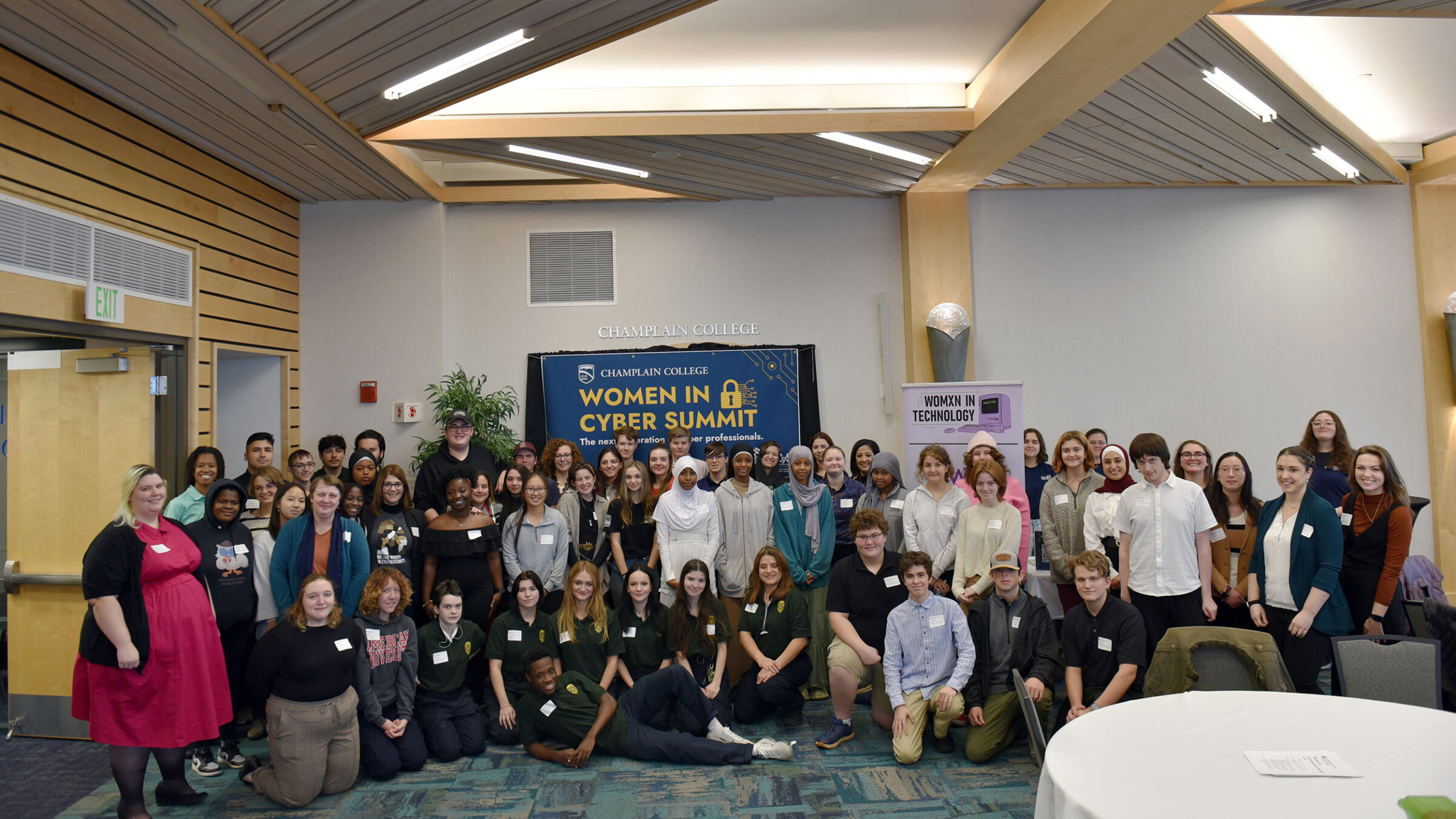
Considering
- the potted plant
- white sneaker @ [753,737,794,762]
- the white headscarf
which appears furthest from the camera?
the potted plant

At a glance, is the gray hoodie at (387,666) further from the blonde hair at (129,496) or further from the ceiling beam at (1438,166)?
the ceiling beam at (1438,166)

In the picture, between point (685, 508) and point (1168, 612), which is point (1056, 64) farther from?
point (685, 508)

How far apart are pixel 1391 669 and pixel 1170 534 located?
3.28ft

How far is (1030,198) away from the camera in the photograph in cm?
698

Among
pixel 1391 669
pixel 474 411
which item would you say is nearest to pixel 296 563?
pixel 474 411

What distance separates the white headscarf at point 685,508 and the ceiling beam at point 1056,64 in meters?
2.75

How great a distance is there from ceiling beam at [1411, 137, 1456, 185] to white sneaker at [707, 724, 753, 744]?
23.5 ft

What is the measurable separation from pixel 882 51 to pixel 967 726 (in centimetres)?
377

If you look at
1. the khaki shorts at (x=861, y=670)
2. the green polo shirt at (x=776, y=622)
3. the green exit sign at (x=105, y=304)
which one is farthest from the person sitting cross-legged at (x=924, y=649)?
the green exit sign at (x=105, y=304)

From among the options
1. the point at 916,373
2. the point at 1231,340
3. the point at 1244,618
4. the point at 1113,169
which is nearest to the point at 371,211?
the point at 916,373

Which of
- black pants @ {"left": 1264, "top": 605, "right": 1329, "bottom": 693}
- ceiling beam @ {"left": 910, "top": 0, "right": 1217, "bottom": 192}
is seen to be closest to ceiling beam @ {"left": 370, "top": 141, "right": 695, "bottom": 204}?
ceiling beam @ {"left": 910, "top": 0, "right": 1217, "bottom": 192}

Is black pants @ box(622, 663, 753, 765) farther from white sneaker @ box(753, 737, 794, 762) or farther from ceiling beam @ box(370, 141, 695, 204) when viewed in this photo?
ceiling beam @ box(370, 141, 695, 204)

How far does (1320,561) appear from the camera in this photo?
3.59 metres

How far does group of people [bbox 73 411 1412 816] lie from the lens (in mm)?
3441
